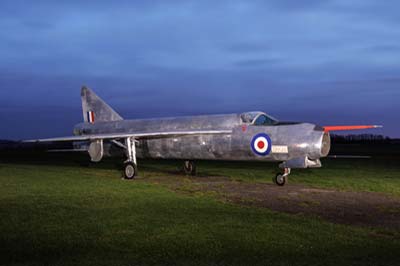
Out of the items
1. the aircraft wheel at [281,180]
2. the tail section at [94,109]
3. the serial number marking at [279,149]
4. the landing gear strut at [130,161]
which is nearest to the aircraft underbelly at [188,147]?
the landing gear strut at [130,161]

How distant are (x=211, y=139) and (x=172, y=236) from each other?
9.73 meters

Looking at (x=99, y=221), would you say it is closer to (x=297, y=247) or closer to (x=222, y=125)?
(x=297, y=247)

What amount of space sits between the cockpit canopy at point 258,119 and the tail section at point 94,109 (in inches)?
313

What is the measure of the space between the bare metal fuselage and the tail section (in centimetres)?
54

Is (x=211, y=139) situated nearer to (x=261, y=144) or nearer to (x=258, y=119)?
(x=258, y=119)

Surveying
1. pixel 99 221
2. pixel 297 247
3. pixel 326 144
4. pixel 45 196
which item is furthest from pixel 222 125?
pixel 297 247

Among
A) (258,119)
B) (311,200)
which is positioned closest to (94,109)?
(258,119)

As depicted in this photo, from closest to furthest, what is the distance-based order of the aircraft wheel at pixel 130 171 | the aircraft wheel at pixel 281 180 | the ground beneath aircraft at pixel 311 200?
1. the ground beneath aircraft at pixel 311 200
2. the aircraft wheel at pixel 281 180
3. the aircraft wheel at pixel 130 171

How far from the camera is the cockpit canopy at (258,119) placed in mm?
15430

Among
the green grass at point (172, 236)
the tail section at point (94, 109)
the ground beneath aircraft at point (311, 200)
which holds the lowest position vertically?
the ground beneath aircraft at point (311, 200)

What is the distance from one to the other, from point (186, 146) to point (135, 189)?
450cm

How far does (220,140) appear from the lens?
16297mm

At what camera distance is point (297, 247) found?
21.0 feet

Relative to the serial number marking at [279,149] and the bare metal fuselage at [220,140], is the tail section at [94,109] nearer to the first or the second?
the bare metal fuselage at [220,140]
